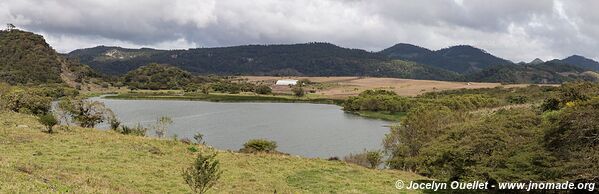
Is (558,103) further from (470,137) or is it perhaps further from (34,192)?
(34,192)

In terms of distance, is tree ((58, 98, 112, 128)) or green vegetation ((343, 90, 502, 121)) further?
green vegetation ((343, 90, 502, 121))

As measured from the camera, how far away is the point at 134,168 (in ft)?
105

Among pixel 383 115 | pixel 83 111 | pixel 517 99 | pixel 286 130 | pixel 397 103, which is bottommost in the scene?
A: pixel 383 115

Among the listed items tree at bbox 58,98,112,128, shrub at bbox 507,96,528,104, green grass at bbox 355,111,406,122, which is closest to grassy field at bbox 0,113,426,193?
tree at bbox 58,98,112,128

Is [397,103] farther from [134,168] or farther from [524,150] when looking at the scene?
[134,168]

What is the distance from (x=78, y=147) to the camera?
3766cm

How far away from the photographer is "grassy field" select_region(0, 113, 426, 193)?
22641 mm

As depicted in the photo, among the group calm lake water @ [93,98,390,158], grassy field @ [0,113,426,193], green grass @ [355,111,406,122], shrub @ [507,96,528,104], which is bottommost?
green grass @ [355,111,406,122]

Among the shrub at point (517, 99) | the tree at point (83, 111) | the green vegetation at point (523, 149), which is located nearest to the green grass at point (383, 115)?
the shrub at point (517, 99)

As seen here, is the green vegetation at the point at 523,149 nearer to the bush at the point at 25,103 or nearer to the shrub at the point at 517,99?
the bush at the point at 25,103

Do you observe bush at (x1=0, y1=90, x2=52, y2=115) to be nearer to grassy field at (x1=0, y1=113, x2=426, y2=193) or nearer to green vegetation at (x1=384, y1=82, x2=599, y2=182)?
grassy field at (x1=0, y1=113, x2=426, y2=193)

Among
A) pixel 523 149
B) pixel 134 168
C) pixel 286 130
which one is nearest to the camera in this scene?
pixel 134 168

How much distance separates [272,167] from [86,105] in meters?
42.5

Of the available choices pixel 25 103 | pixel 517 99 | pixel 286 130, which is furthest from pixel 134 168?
pixel 517 99
